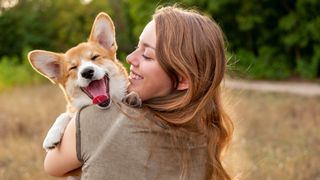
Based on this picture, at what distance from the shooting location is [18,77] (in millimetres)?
25016

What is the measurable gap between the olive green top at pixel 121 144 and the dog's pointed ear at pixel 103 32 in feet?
2.17

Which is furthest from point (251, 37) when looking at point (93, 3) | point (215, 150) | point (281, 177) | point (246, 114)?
point (215, 150)

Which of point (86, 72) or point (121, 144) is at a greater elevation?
point (86, 72)

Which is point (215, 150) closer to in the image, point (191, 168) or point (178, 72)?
point (191, 168)

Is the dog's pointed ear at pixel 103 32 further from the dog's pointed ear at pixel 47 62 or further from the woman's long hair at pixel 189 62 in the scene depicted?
the woman's long hair at pixel 189 62

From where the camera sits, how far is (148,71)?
268 cm

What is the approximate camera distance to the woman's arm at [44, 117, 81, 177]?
8.33 feet

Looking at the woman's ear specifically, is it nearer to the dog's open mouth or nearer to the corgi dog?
the corgi dog

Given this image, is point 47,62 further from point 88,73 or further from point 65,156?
point 65,156

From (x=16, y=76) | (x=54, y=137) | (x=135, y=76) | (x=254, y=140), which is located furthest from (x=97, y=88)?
(x=16, y=76)

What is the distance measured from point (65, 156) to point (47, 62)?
0.67 meters

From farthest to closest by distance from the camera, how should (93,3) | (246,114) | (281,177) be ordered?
1. (93,3)
2. (246,114)
3. (281,177)

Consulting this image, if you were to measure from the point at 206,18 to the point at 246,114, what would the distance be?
940cm

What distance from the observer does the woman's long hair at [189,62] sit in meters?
2.64
